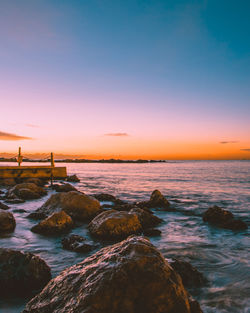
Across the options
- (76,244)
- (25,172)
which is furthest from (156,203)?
(25,172)

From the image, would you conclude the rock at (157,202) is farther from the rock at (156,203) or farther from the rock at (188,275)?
the rock at (188,275)

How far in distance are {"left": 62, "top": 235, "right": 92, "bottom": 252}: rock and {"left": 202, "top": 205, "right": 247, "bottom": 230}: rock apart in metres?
4.81

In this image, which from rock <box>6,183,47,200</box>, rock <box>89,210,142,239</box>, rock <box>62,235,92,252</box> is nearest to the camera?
rock <box>62,235,92,252</box>

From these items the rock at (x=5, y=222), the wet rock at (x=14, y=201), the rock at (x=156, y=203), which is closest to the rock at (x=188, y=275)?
the rock at (x=5, y=222)

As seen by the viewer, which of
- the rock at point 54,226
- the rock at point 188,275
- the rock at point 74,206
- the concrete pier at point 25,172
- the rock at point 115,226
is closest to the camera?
the rock at point 188,275

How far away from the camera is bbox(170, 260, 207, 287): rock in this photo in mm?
4020

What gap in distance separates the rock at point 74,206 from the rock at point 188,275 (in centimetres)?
494

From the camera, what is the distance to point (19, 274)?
3.67m

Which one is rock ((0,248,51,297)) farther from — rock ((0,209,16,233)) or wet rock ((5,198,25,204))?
wet rock ((5,198,25,204))

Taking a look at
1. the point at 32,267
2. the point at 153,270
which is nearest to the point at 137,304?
the point at 153,270

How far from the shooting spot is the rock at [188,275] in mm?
4020

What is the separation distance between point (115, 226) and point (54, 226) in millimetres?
1922

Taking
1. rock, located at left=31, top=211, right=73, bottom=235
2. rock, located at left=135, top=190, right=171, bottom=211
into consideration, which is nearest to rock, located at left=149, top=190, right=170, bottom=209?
rock, located at left=135, top=190, right=171, bottom=211

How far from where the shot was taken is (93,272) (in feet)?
8.30
